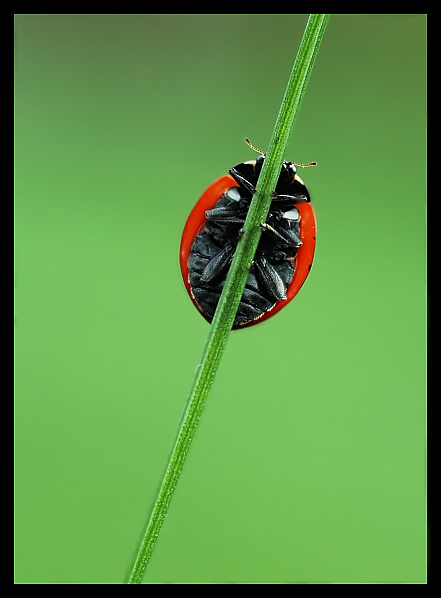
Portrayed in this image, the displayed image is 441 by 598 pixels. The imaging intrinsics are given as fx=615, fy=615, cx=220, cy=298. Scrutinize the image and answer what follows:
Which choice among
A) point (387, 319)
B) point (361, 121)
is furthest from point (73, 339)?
point (361, 121)

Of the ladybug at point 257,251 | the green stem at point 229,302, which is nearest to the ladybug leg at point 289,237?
the ladybug at point 257,251

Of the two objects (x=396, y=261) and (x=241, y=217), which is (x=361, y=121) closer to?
(x=396, y=261)

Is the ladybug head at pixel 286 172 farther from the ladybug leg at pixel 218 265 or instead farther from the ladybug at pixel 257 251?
the ladybug leg at pixel 218 265

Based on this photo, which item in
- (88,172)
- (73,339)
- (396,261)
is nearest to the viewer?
(73,339)

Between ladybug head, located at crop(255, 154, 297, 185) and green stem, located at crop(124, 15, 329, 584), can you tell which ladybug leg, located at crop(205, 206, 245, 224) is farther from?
green stem, located at crop(124, 15, 329, 584)

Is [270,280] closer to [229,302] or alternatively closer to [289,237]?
[289,237]

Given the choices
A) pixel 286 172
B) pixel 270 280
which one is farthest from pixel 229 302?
pixel 286 172
